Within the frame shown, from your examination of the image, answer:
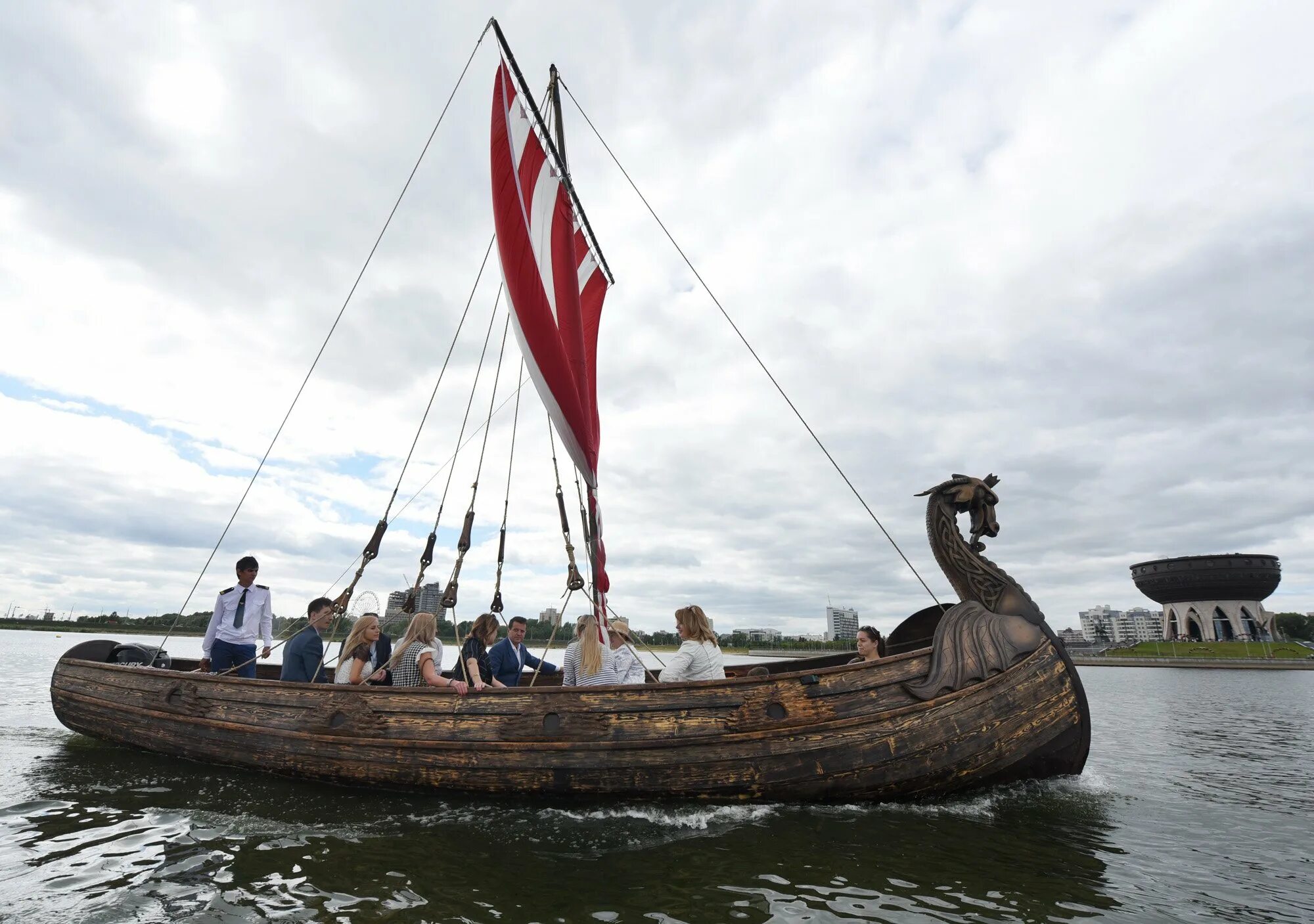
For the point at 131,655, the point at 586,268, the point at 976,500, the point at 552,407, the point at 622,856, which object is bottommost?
the point at 622,856

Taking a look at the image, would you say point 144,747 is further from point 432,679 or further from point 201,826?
point 432,679

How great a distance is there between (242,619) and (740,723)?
23.3ft

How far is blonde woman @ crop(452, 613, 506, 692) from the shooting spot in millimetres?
7633

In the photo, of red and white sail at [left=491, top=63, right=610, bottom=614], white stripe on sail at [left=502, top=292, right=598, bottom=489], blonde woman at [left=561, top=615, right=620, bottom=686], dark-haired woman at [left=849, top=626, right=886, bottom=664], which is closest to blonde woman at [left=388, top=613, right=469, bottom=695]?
blonde woman at [left=561, top=615, right=620, bottom=686]

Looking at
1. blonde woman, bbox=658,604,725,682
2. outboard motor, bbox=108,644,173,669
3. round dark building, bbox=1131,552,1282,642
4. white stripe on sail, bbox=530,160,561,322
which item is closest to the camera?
blonde woman, bbox=658,604,725,682

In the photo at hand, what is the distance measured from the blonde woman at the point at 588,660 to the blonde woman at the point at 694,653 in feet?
3.98

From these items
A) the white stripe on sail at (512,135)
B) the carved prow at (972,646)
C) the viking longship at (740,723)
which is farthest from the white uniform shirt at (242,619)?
the carved prow at (972,646)

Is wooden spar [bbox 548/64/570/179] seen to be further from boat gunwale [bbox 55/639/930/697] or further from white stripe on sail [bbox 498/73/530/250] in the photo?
boat gunwale [bbox 55/639/930/697]

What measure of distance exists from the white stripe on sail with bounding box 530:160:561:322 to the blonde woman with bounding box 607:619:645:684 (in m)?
5.38

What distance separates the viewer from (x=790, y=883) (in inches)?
185

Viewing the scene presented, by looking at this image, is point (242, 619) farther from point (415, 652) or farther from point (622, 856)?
point (622, 856)

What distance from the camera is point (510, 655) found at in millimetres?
8617

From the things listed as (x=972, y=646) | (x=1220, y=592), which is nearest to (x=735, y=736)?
(x=972, y=646)

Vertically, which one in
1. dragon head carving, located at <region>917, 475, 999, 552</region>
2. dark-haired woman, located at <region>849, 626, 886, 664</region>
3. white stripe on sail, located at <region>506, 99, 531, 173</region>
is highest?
white stripe on sail, located at <region>506, 99, 531, 173</region>
